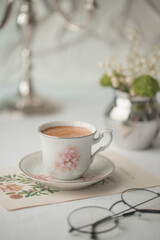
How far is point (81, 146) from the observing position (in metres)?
0.76

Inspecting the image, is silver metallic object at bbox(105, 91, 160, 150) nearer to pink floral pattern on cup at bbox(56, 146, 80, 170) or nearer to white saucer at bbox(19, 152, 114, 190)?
white saucer at bbox(19, 152, 114, 190)

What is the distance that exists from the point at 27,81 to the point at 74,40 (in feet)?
1.34

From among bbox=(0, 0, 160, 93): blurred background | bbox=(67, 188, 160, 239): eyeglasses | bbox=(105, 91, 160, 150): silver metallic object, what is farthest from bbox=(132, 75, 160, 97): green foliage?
bbox=(0, 0, 160, 93): blurred background

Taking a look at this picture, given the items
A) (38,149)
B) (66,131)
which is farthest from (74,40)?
(66,131)

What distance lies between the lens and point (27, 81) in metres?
1.41

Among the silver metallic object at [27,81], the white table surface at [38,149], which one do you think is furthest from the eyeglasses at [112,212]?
the silver metallic object at [27,81]

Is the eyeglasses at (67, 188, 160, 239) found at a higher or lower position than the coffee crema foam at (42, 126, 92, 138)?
lower

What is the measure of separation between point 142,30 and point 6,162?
41.1 inches

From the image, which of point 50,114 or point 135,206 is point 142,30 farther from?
point 135,206

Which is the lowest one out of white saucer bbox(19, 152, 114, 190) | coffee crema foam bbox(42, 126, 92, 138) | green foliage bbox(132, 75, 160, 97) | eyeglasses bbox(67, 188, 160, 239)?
eyeglasses bbox(67, 188, 160, 239)

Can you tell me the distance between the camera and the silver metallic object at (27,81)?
4.29 ft

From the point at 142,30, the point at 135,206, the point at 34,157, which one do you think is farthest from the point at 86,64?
the point at 135,206

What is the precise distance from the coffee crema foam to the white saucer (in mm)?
73

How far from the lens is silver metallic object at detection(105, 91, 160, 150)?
3.26ft
